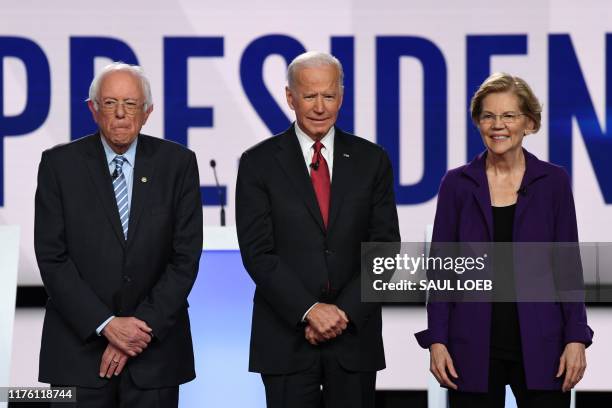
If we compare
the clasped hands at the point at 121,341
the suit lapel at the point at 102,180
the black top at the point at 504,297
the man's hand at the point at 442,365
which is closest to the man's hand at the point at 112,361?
the clasped hands at the point at 121,341

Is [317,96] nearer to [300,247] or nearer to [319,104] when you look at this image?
[319,104]

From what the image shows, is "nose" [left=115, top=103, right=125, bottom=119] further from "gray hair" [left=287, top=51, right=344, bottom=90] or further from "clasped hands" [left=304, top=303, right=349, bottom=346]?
"clasped hands" [left=304, top=303, right=349, bottom=346]

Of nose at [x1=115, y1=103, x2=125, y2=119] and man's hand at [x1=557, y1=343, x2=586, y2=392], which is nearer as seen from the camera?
man's hand at [x1=557, y1=343, x2=586, y2=392]

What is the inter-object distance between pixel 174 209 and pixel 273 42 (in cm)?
275

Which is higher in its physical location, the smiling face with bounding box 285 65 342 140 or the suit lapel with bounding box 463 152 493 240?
the smiling face with bounding box 285 65 342 140

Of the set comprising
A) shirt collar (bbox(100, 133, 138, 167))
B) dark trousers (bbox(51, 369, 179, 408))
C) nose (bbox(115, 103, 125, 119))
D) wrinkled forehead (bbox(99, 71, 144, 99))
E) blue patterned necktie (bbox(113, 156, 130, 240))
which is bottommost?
dark trousers (bbox(51, 369, 179, 408))

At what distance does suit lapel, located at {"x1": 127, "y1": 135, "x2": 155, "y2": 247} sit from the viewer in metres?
3.21

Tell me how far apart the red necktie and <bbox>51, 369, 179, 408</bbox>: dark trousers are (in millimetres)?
747

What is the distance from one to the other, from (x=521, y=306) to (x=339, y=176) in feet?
2.31

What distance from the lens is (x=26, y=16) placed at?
19.3 ft

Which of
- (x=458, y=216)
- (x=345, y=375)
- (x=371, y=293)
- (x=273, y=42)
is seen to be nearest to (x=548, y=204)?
(x=458, y=216)

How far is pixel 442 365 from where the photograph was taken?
3.12 metres

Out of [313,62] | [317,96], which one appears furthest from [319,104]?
[313,62]

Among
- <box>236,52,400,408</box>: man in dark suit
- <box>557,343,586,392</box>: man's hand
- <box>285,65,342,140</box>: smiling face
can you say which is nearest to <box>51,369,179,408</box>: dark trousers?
<box>236,52,400,408</box>: man in dark suit
